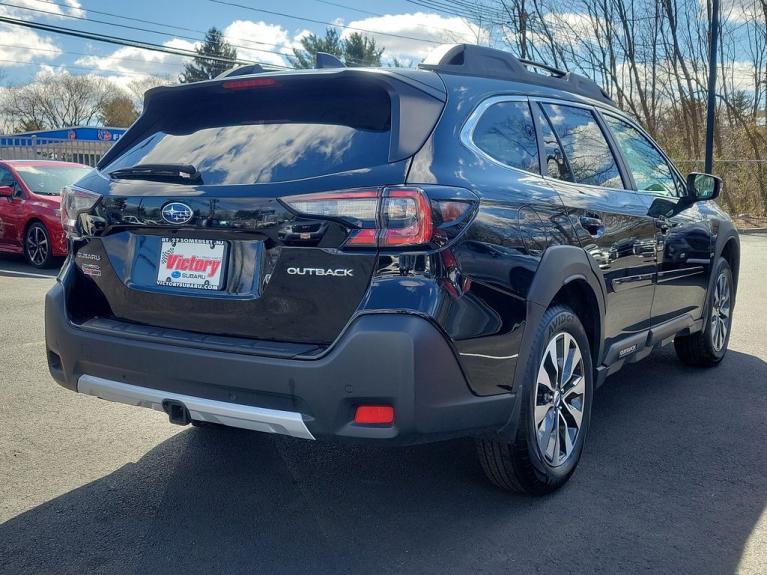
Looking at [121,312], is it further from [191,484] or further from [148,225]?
[191,484]

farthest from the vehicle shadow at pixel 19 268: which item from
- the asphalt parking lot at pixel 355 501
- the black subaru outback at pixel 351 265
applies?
the black subaru outback at pixel 351 265

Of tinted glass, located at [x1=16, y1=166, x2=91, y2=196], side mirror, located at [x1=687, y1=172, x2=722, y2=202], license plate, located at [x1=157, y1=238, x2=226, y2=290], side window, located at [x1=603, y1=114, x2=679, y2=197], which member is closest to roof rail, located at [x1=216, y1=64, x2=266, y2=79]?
license plate, located at [x1=157, y1=238, x2=226, y2=290]

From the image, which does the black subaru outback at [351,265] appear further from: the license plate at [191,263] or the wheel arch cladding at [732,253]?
the wheel arch cladding at [732,253]

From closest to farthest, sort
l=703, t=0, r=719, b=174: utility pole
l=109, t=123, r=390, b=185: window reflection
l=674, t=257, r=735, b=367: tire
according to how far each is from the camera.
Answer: l=109, t=123, r=390, b=185: window reflection → l=674, t=257, r=735, b=367: tire → l=703, t=0, r=719, b=174: utility pole

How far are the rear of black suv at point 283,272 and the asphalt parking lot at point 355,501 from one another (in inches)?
19.0

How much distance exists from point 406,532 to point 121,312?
141 cm

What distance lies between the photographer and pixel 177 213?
9.82 ft

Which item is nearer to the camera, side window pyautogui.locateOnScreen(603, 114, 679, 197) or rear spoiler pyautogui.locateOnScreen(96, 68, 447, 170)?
rear spoiler pyautogui.locateOnScreen(96, 68, 447, 170)

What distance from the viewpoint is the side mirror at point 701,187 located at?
5.05 metres

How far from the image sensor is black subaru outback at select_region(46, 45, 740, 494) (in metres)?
2.71

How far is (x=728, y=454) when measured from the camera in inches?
157

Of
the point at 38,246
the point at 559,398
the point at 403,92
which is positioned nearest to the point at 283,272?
the point at 403,92

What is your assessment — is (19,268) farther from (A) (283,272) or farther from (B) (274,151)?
(A) (283,272)

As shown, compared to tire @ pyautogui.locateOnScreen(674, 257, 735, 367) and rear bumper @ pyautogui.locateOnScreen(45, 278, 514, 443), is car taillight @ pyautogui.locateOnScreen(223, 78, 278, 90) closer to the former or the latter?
rear bumper @ pyautogui.locateOnScreen(45, 278, 514, 443)
